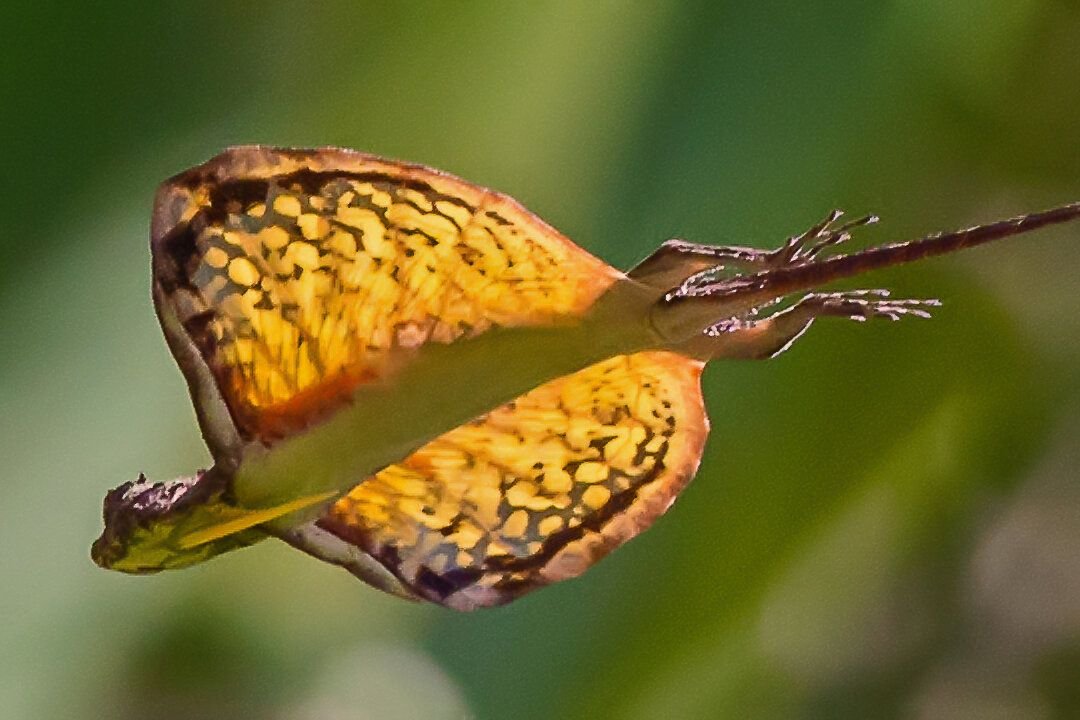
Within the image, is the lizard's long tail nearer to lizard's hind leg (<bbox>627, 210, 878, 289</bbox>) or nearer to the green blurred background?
lizard's hind leg (<bbox>627, 210, 878, 289</bbox>)

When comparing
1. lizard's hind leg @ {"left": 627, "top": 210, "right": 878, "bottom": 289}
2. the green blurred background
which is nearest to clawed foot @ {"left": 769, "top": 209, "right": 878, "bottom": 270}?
lizard's hind leg @ {"left": 627, "top": 210, "right": 878, "bottom": 289}

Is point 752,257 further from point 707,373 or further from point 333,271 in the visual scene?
point 707,373

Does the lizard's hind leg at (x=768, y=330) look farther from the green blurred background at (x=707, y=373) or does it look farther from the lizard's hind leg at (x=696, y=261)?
the green blurred background at (x=707, y=373)

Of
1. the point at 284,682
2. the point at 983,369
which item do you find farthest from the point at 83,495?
the point at 983,369

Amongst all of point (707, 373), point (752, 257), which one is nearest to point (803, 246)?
point (752, 257)

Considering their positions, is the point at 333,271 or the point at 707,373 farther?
the point at 707,373
